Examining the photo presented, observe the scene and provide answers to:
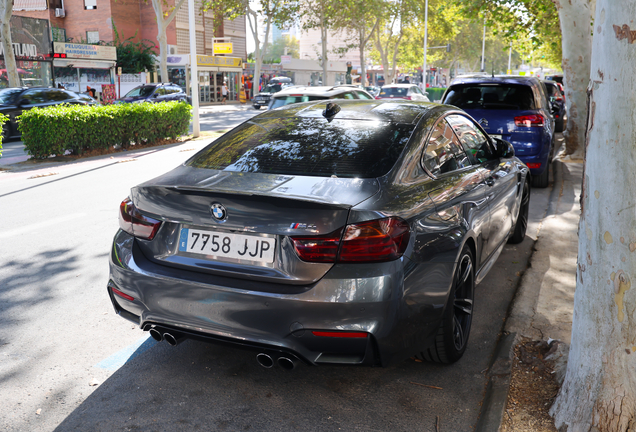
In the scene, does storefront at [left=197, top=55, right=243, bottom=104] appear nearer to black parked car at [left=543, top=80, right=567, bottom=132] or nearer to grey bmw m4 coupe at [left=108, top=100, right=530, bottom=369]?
black parked car at [left=543, top=80, right=567, bottom=132]

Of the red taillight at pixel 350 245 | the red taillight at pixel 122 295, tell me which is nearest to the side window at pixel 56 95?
the red taillight at pixel 122 295

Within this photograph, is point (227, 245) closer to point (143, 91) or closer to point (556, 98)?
point (556, 98)

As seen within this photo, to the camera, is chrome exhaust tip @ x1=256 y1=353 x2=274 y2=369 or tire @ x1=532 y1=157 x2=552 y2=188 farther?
tire @ x1=532 y1=157 x2=552 y2=188

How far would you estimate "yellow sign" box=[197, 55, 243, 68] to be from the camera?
44969 millimetres

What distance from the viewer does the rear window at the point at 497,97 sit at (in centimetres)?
909

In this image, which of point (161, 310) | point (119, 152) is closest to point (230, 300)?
point (161, 310)

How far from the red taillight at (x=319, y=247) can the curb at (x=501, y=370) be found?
3.70 ft

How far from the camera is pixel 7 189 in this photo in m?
9.68

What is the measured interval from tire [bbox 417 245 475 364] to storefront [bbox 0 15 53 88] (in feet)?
105

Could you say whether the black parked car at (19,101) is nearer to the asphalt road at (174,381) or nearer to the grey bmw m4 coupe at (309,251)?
the asphalt road at (174,381)

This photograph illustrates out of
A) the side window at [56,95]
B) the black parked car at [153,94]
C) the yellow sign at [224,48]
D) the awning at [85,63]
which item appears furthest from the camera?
the yellow sign at [224,48]

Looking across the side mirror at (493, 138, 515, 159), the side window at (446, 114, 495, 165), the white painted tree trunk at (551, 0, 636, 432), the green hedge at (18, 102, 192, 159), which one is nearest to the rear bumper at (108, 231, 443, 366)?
the white painted tree trunk at (551, 0, 636, 432)

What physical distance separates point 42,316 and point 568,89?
1228cm

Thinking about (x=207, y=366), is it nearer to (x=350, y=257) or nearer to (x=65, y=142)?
(x=350, y=257)
